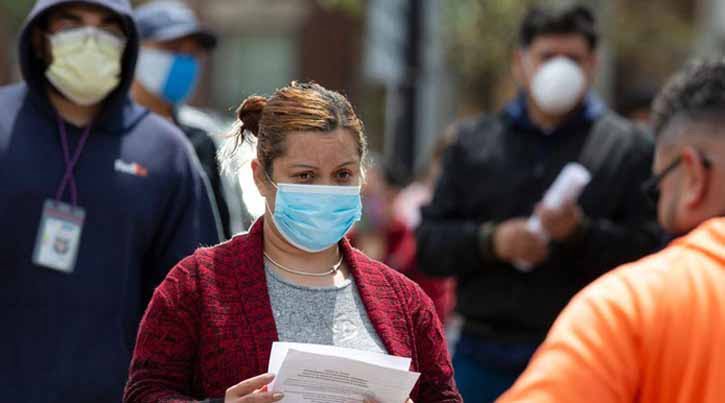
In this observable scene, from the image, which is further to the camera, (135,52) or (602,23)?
(602,23)

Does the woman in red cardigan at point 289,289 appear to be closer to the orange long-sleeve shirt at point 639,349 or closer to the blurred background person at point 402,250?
the orange long-sleeve shirt at point 639,349

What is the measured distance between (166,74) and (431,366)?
114 inches

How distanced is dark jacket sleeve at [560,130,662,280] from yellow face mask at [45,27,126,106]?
200cm

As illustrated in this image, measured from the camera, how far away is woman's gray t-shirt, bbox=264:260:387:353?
3164 millimetres

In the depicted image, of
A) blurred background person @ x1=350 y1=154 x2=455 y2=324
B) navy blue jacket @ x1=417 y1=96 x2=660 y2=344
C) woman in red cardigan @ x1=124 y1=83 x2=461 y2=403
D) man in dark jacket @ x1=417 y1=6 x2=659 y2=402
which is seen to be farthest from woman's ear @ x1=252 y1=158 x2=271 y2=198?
blurred background person @ x1=350 y1=154 x2=455 y2=324

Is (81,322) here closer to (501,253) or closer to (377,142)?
(501,253)

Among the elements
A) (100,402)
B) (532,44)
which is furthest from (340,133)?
(532,44)

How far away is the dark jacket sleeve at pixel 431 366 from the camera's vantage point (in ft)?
10.7

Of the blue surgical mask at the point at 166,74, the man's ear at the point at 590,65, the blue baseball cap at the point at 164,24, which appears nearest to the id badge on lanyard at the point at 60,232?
the blue surgical mask at the point at 166,74


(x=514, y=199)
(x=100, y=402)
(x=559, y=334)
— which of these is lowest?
(x=100, y=402)

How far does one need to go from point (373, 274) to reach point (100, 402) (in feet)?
4.41

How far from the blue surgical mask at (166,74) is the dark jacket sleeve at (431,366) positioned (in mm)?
2758

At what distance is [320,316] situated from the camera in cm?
320

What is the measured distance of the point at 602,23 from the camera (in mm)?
19938
